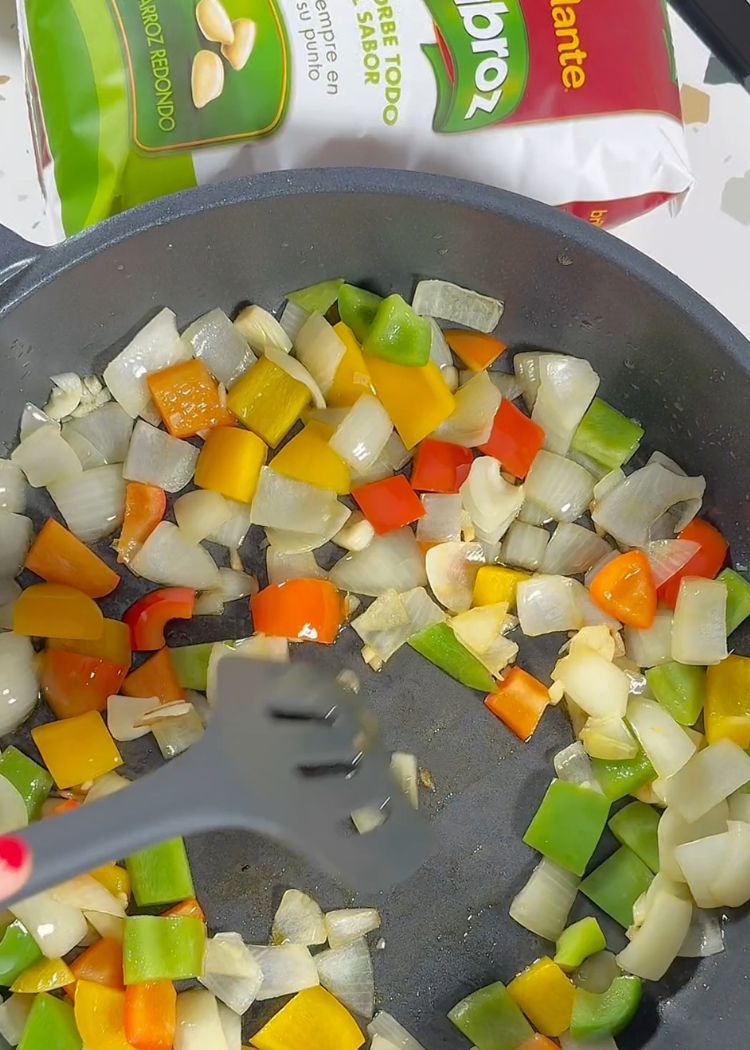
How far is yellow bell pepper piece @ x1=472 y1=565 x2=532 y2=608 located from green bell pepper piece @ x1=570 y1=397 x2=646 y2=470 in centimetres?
18

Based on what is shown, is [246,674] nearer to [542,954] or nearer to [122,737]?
[122,737]

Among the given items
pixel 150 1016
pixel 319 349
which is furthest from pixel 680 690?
pixel 150 1016

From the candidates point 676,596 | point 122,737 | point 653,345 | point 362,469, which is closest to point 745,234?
point 653,345

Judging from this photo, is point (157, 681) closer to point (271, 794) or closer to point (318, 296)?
point (271, 794)

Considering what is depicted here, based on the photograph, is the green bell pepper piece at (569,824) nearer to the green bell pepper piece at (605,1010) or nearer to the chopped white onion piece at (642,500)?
the green bell pepper piece at (605,1010)

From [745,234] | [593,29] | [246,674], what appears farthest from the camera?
[745,234]

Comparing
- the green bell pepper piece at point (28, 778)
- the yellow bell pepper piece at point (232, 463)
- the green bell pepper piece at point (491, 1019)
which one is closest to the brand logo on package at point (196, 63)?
the yellow bell pepper piece at point (232, 463)

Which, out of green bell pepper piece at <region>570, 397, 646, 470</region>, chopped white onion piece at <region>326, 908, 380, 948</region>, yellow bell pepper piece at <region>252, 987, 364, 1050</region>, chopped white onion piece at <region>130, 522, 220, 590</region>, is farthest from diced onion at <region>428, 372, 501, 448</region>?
Result: yellow bell pepper piece at <region>252, 987, 364, 1050</region>

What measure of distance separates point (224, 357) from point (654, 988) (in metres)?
0.89

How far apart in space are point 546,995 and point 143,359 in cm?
86

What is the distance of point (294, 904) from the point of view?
1.20 metres

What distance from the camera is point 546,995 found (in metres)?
1.21

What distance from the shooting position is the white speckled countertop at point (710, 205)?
1354 millimetres

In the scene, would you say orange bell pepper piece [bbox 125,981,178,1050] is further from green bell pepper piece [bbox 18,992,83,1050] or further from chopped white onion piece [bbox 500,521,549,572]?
chopped white onion piece [bbox 500,521,549,572]
